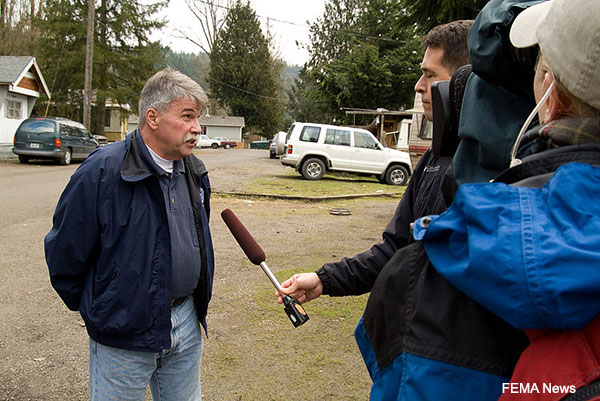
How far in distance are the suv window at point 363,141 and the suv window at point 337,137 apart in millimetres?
321

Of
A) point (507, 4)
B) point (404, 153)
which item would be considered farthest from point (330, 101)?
point (507, 4)

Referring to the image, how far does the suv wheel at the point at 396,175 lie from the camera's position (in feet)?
61.1

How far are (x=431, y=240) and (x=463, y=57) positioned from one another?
1.79 metres

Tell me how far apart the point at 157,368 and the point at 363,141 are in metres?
16.6

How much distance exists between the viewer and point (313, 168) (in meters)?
18.2

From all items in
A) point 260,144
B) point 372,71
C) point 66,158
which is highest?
point 372,71

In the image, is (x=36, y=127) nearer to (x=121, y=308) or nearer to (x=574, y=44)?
(x=121, y=308)

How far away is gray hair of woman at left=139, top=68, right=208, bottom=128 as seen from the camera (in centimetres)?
266

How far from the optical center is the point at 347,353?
416cm

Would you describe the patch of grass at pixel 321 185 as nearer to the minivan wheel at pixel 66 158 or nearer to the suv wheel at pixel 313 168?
the suv wheel at pixel 313 168

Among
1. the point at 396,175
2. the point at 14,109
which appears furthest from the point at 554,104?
the point at 14,109

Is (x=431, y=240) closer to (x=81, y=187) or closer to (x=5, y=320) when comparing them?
(x=81, y=187)

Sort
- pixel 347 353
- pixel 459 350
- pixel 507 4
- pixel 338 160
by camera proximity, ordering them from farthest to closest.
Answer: pixel 338 160 < pixel 347 353 < pixel 507 4 < pixel 459 350

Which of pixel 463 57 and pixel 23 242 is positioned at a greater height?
pixel 463 57
